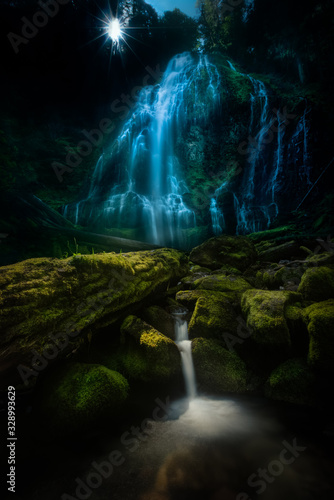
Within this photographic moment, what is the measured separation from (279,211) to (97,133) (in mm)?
23567

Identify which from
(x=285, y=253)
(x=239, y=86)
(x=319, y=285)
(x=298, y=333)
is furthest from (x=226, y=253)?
(x=239, y=86)

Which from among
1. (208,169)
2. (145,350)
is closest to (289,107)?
(208,169)

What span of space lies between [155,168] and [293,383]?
80.1 feet

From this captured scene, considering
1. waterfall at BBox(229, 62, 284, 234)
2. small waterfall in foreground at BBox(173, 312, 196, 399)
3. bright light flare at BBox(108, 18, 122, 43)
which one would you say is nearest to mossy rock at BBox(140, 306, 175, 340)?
small waterfall in foreground at BBox(173, 312, 196, 399)

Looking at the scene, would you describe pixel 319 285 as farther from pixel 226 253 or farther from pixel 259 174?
pixel 259 174

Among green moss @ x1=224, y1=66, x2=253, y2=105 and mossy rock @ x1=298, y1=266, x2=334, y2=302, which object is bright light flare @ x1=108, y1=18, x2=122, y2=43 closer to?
green moss @ x1=224, y1=66, x2=253, y2=105

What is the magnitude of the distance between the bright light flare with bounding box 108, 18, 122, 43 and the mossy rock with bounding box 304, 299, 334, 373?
32.1m

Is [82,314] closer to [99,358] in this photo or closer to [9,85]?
[99,358]

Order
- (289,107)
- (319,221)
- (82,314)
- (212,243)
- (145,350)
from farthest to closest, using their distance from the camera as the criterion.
→ (289,107) → (319,221) → (212,243) → (145,350) → (82,314)

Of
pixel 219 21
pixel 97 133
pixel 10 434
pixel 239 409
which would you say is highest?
pixel 219 21

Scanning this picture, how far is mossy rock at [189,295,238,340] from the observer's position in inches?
165

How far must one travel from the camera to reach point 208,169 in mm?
23500

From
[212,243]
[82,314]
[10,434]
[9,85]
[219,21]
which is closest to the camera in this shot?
[10,434]

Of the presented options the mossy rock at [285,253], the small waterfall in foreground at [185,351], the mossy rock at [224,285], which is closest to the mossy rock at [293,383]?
the small waterfall in foreground at [185,351]
